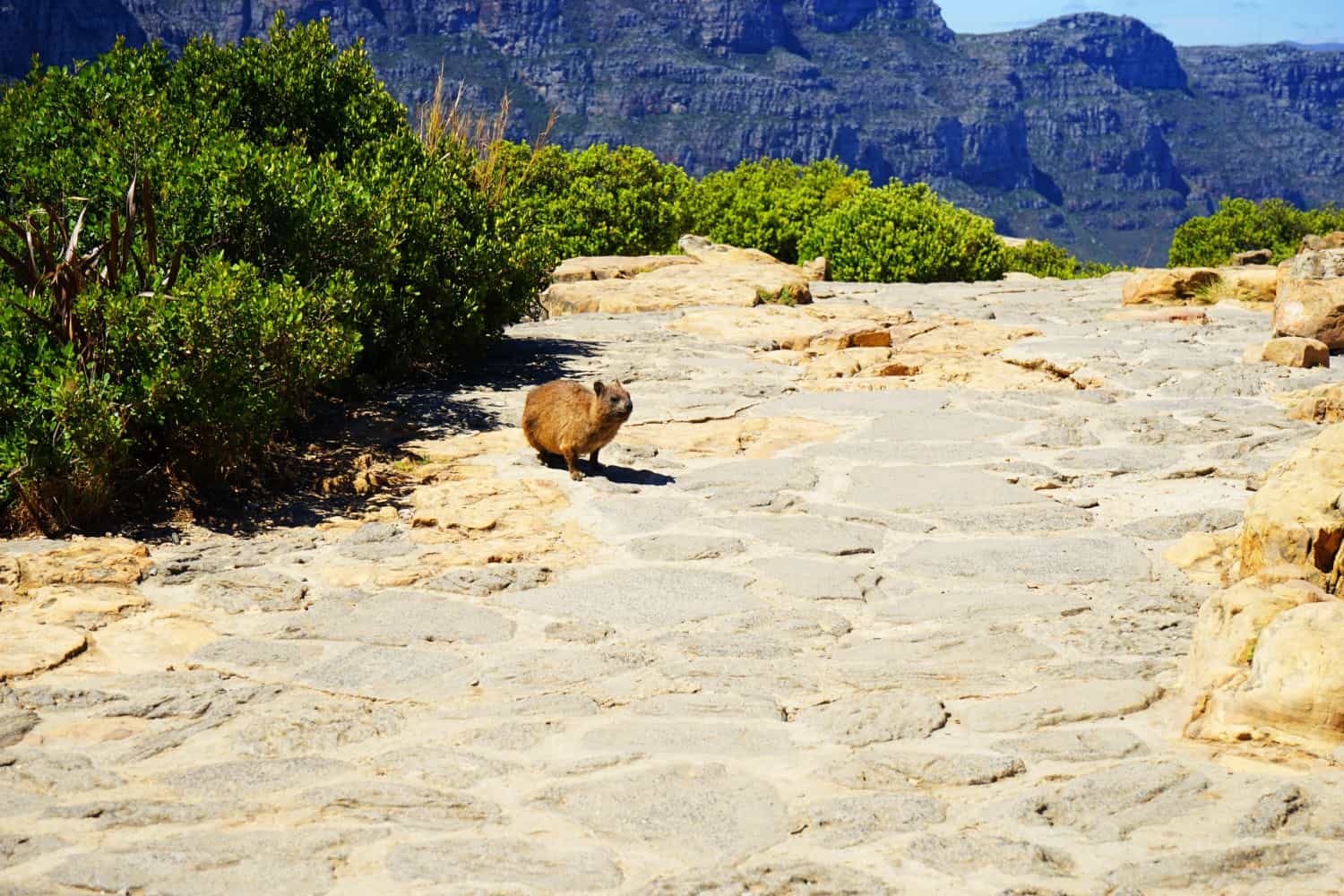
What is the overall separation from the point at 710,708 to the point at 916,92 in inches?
6689

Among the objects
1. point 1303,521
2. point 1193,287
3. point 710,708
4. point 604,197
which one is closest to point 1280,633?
point 1303,521

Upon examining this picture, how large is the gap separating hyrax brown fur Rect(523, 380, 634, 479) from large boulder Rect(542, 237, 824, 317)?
605cm

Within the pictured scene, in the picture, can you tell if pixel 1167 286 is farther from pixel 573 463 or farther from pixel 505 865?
pixel 505 865

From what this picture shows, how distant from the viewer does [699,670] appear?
501 cm

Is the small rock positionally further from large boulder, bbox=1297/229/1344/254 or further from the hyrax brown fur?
the hyrax brown fur

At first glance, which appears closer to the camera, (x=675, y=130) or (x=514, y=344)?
(x=514, y=344)

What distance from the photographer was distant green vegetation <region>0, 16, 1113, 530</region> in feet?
21.2

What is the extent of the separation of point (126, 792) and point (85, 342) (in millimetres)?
3421

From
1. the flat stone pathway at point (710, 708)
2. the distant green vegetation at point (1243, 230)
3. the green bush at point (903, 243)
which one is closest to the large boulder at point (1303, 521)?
the flat stone pathway at point (710, 708)

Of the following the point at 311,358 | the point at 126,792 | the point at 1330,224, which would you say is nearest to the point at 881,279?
the point at 311,358

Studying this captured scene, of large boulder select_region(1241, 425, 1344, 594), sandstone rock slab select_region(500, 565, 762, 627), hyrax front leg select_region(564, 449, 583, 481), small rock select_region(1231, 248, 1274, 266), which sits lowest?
sandstone rock slab select_region(500, 565, 762, 627)

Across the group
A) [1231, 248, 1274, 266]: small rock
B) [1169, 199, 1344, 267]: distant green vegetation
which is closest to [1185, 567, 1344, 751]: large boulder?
[1231, 248, 1274, 266]: small rock

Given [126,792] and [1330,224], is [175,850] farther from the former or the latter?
[1330,224]

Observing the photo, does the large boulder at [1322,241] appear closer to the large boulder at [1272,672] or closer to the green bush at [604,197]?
the green bush at [604,197]
